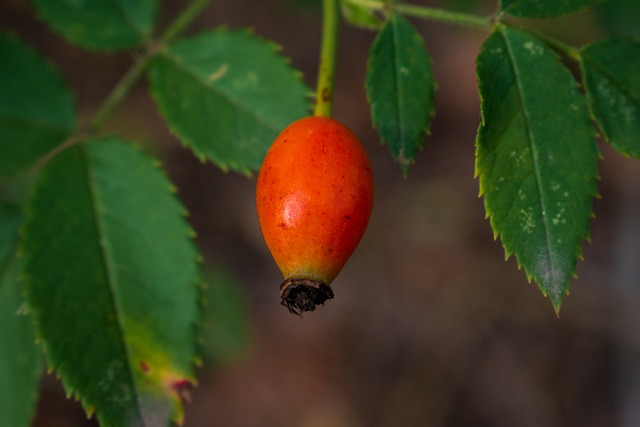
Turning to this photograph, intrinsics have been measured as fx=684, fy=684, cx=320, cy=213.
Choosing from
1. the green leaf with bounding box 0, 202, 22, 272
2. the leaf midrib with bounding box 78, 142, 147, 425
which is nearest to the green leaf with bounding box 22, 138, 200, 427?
the leaf midrib with bounding box 78, 142, 147, 425

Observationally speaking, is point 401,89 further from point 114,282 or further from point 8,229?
point 8,229

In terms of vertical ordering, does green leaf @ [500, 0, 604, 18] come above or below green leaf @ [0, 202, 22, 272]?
above

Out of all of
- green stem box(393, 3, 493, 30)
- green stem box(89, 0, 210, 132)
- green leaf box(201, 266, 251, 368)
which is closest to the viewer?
green stem box(393, 3, 493, 30)

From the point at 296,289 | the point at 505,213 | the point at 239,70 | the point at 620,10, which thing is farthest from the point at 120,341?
the point at 620,10

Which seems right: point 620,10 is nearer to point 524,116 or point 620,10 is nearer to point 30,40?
point 524,116

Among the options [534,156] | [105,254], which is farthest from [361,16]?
[105,254]

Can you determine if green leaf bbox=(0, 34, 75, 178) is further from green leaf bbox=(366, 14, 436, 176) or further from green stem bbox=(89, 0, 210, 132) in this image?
green leaf bbox=(366, 14, 436, 176)

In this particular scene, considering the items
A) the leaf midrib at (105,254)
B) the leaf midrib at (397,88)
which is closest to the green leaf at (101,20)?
the leaf midrib at (105,254)
